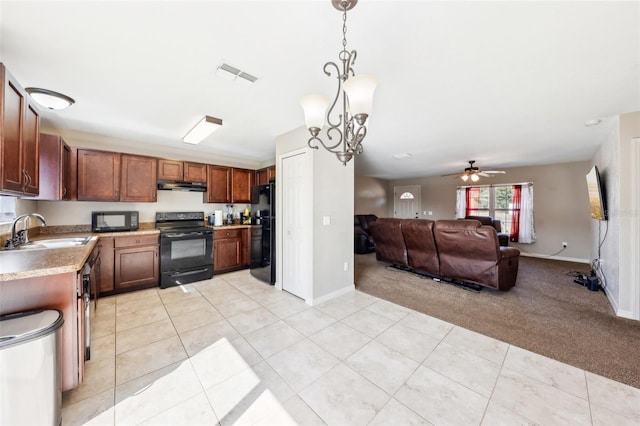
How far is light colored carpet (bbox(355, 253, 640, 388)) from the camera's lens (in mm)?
2062

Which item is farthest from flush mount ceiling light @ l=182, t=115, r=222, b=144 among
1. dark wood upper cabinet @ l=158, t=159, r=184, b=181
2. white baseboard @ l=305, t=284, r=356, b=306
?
white baseboard @ l=305, t=284, r=356, b=306

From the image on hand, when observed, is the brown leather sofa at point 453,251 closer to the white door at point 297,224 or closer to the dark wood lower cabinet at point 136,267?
the white door at point 297,224

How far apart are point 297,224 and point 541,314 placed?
332 centimetres

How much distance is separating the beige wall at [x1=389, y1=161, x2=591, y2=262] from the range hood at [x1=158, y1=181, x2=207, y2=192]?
26.0 ft

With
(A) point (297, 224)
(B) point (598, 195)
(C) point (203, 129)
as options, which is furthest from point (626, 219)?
(C) point (203, 129)

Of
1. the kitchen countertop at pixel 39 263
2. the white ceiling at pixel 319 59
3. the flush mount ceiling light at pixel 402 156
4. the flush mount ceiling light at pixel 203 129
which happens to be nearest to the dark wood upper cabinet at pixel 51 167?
the white ceiling at pixel 319 59

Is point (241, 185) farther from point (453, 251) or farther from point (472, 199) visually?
point (472, 199)

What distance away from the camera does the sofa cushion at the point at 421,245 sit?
13.3 feet

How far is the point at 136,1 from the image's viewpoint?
1327 mm

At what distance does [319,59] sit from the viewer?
1817 mm

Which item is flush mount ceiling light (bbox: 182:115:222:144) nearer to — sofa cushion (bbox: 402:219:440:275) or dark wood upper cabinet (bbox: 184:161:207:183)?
dark wood upper cabinet (bbox: 184:161:207:183)

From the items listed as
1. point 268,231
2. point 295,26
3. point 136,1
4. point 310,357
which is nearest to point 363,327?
point 310,357

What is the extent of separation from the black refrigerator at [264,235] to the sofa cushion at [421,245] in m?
2.47

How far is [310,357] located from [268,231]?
7.36ft
